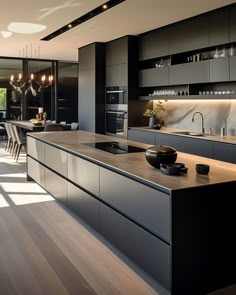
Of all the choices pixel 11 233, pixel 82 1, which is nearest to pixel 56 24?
pixel 82 1

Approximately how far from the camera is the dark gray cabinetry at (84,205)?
3.59 metres

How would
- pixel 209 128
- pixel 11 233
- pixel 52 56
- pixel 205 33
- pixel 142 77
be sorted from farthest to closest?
1. pixel 52 56
2. pixel 142 77
3. pixel 209 128
4. pixel 205 33
5. pixel 11 233

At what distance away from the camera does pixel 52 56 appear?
10.8m

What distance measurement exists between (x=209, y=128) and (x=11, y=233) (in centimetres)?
378

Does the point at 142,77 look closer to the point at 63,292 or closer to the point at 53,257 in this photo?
the point at 53,257

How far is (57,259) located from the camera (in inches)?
123

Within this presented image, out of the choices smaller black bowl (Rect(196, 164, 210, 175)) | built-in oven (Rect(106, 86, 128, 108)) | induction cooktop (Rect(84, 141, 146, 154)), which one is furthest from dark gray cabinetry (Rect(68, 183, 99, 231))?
built-in oven (Rect(106, 86, 128, 108))

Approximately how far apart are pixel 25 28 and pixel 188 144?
362 cm

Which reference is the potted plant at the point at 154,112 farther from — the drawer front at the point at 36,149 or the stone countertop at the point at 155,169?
the stone countertop at the point at 155,169

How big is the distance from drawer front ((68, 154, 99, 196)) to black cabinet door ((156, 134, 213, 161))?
205 cm

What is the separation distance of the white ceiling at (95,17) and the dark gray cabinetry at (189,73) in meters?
0.75

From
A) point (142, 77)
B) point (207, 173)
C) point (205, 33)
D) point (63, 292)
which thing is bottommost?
point (63, 292)

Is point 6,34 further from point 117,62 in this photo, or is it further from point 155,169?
point 155,169

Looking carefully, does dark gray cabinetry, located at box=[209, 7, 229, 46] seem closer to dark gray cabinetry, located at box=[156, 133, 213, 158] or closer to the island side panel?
dark gray cabinetry, located at box=[156, 133, 213, 158]
